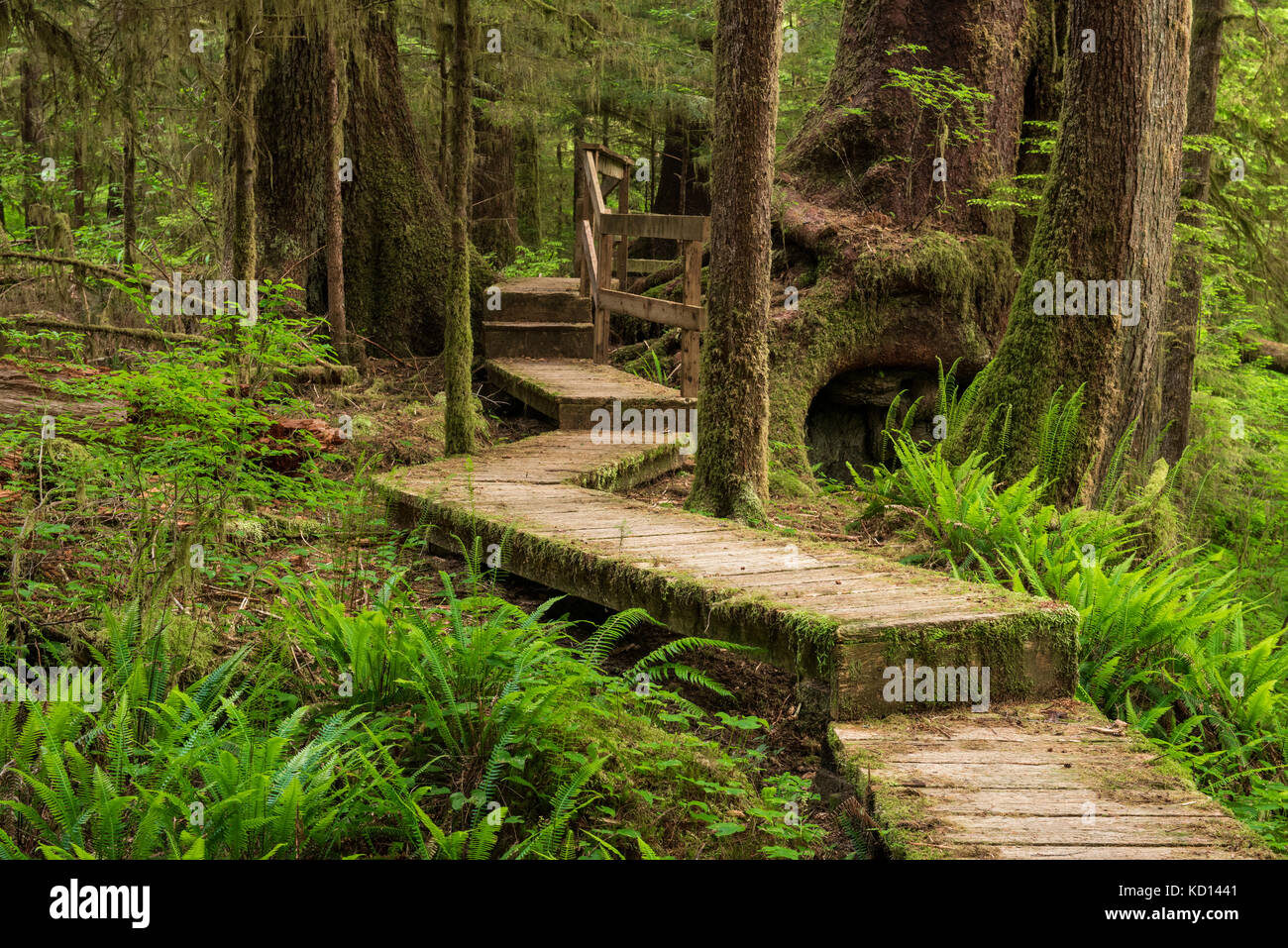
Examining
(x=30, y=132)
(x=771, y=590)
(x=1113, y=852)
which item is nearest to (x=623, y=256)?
(x=771, y=590)

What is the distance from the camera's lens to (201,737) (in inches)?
143

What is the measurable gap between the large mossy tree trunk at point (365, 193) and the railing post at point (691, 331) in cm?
269

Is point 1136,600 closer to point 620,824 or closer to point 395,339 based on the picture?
point 620,824

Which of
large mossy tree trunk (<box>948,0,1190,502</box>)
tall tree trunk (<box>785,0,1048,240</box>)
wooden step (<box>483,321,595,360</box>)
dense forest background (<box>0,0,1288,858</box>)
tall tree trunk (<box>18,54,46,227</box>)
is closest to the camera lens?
dense forest background (<box>0,0,1288,858</box>)

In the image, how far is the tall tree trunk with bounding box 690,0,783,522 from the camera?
21.5 ft

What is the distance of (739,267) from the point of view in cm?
680

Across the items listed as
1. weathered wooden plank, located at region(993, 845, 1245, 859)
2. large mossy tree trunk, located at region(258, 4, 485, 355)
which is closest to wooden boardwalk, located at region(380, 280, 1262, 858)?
weathered wooden plank, located at region(993, 845, 1245, 859)

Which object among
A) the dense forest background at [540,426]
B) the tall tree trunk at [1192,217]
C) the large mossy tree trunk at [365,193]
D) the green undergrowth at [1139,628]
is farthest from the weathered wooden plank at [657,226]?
the tall tree trunk at [1192,217]

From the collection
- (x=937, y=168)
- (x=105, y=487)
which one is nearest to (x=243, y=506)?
→ (x=105, y=487)

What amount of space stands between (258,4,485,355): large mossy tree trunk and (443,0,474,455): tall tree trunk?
9.82 feet

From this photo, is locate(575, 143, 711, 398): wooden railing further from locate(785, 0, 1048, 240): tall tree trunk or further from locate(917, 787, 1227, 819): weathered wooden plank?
locate(917, 787, 1227, 819): weathered wooden plank

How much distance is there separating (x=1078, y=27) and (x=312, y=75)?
7492mm

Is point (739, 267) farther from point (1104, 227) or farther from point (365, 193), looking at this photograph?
point (365, 193)

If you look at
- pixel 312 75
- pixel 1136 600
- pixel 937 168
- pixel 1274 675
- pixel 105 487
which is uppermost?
pixel 312 75
